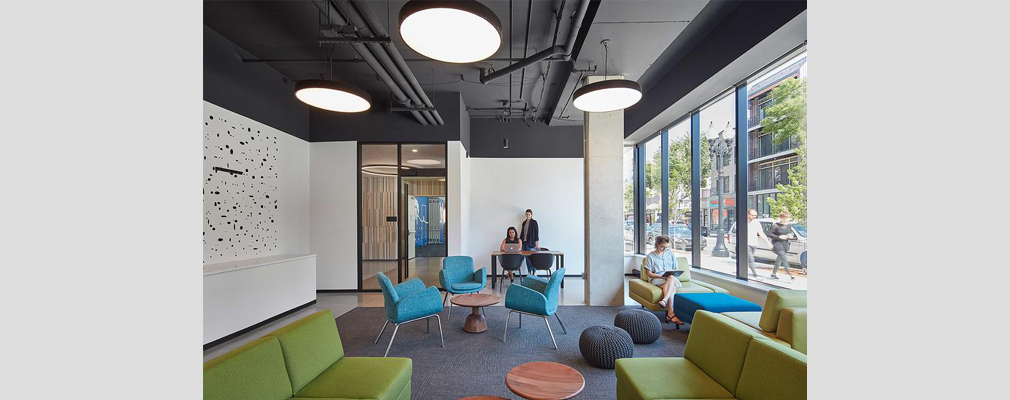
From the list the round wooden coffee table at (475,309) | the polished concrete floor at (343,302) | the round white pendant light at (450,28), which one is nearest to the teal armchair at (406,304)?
the round wooden coffee table at (475,309)

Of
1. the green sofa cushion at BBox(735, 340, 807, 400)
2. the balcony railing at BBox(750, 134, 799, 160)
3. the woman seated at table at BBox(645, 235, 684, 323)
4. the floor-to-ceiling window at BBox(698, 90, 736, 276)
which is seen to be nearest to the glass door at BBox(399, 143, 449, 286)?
the woman seated at table at BBox(645, 235, 684, 323)

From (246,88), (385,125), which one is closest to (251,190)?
(246,88)

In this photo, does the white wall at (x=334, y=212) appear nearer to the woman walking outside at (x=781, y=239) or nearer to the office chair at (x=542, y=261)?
the office chair at (x=542, y=261)

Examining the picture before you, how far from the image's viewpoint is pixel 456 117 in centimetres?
657

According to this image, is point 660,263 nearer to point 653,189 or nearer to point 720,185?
point 720,185

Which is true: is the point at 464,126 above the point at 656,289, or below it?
above

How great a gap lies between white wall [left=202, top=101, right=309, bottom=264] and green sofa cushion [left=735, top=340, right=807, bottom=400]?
561cm

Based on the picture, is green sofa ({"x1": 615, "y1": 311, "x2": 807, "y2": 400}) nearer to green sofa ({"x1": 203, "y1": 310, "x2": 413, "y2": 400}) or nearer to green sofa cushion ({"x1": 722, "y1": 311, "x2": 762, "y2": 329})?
green sofa cushion ({"x1": 722, "y1": 311, "x2": 762, "y2": 329})

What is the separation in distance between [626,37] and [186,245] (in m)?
4.56

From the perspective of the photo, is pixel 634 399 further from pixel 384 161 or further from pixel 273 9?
pixel 384 161

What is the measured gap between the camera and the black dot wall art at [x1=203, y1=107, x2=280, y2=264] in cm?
440

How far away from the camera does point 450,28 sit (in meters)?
2.46

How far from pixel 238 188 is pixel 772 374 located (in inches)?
237

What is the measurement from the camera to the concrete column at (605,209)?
215 inches
